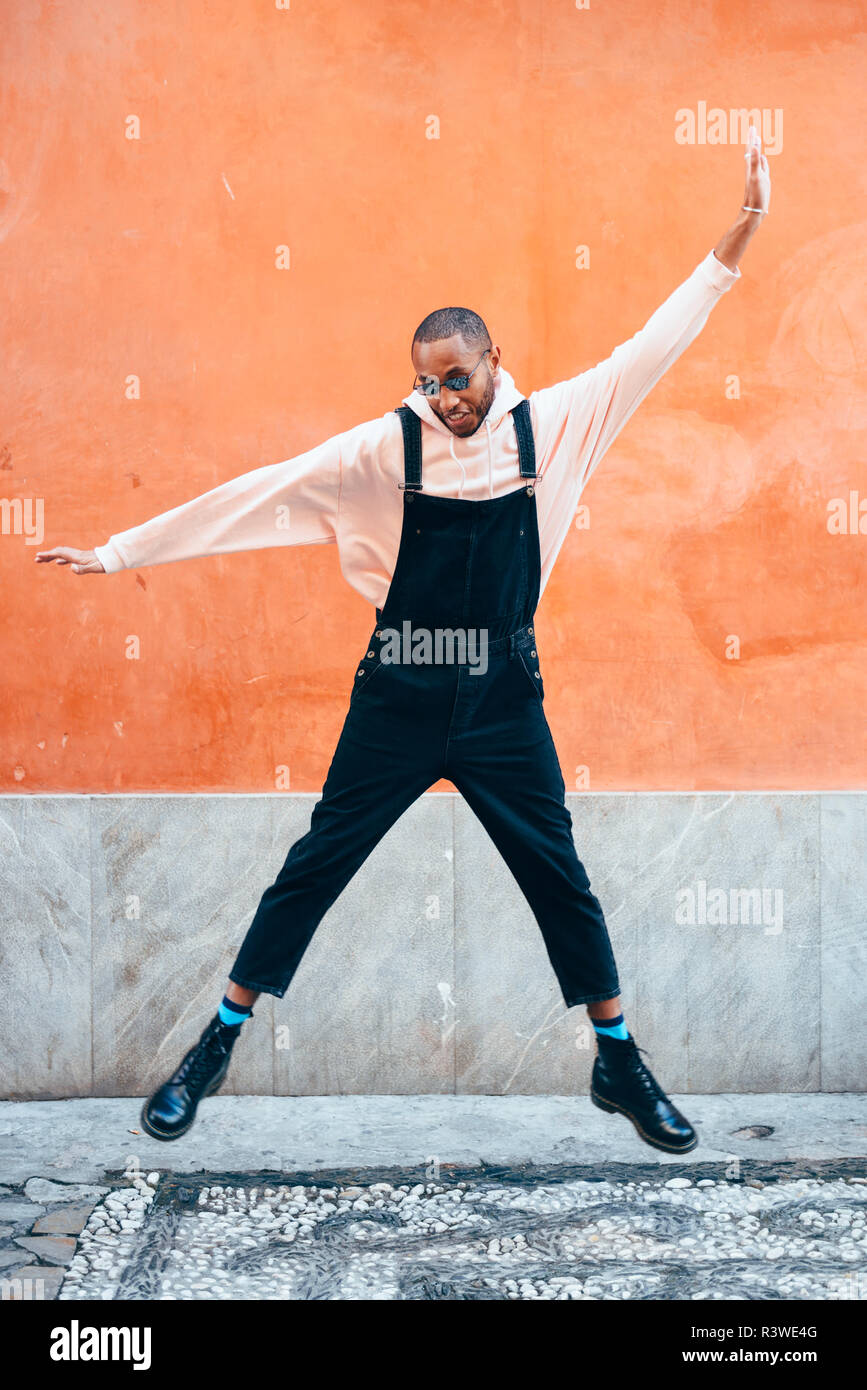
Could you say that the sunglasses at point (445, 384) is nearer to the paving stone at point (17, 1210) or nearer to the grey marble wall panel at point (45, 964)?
the grey marble wall panel at point (45, 964)

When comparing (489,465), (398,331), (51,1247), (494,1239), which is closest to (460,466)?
(489,465)

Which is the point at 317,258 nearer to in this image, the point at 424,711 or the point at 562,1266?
the point at 424,711

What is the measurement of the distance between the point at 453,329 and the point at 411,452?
361 mm

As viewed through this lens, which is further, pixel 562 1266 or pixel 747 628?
pixel 747 628

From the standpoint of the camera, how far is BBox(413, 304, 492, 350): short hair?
3.33m

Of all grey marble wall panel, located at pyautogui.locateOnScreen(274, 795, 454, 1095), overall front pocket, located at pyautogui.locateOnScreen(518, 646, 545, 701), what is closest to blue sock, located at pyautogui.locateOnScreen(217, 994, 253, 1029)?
grey marble wall panel, located at pyautogui.locateOnScreen(274, 795, 454, 1095)

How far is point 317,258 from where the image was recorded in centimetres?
443

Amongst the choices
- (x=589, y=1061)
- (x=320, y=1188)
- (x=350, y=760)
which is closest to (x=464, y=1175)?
(x=320, y=1188)

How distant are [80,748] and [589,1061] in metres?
2.27

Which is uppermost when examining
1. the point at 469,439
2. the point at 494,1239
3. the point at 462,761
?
the point at 469,439

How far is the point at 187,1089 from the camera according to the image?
135 inches

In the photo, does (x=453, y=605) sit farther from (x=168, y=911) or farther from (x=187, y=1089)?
(x=168, y=911)

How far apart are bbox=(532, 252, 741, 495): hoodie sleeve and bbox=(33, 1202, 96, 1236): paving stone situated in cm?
272
